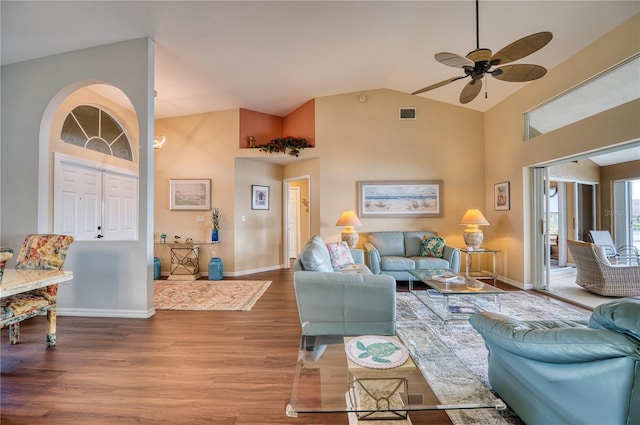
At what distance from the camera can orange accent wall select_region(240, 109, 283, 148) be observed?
5844mm

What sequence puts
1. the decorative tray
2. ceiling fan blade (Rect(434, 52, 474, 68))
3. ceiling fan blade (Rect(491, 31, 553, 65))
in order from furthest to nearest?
1. ceiling fan blade (Rect(434, 52, 474, 68))
2. ceiling fan blade (Rect(491, 31, 553, 65))
3. the decorative tray

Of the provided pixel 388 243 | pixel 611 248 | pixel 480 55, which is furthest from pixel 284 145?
pixel 611 248

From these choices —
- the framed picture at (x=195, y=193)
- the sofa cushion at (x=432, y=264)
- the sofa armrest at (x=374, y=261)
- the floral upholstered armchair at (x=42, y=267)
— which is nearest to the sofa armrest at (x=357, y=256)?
the sofa armrest at (x=374, y=261)

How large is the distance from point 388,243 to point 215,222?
3.40 m

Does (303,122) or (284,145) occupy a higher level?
(303,122)

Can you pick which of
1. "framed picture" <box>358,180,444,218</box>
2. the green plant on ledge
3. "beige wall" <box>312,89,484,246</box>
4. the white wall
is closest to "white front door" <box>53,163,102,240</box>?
the white wall

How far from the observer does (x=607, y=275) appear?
4004mm

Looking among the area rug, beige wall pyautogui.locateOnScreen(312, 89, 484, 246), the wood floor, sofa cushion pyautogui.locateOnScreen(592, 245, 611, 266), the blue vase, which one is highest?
beige wall pyautogui.locateOnScreen(312, 89, 484, 246)

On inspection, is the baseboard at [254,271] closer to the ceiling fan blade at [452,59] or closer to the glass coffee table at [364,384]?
the glass coffee table at [364,384]

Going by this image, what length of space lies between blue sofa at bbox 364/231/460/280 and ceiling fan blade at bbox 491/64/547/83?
2781mm

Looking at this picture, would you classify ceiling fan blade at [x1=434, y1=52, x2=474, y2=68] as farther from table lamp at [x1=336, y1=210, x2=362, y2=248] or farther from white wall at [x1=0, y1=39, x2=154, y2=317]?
white wall at [x1=0, y1=39, x2=154, y2=317]

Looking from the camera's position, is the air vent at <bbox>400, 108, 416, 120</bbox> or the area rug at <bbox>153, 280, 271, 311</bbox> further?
the air vent at <bbox>400, 108, 416, 120</bbox>

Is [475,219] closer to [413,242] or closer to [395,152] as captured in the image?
[413,242]

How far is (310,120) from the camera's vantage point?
229 inches
